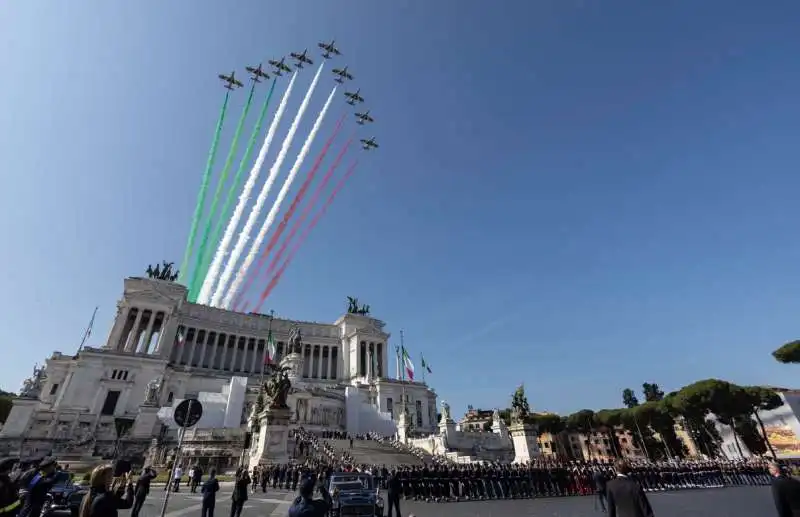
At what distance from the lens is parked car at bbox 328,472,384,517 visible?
11.9m

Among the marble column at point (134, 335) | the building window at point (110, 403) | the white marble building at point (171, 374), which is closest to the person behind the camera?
the white marble building at point (171, 374)

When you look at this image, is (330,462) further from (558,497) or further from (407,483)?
(558,497)

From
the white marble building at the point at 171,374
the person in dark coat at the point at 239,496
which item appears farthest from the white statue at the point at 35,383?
the person in dark coat at the point at 239,496

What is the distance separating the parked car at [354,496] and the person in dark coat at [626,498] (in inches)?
308

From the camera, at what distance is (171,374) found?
62219mm

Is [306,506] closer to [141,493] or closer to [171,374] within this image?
[141,493]

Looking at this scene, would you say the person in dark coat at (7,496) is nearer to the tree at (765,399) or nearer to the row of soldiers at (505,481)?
the row of soldiers at (505,481)

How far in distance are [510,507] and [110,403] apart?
6024 cm

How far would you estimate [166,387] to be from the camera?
6097 cm

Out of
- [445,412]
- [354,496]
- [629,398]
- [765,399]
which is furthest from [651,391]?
[354,496]

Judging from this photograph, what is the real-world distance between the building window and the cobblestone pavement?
44.5 m

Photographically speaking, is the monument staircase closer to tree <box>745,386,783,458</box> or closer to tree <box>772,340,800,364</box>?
tree <box>745,386,783,458</box>

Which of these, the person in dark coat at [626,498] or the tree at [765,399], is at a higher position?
the tree at [765,399]

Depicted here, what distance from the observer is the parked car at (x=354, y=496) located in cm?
1193
